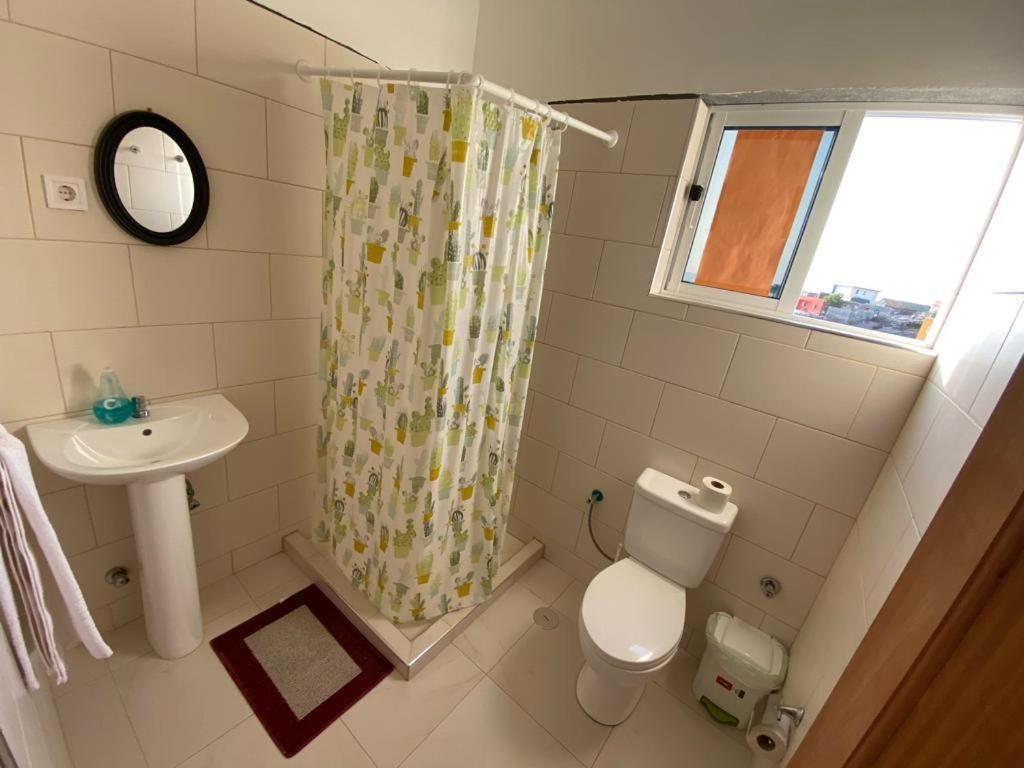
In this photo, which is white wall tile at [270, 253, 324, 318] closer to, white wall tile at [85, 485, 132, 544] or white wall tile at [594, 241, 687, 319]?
white wall tile at [85, 485, 132, 544]

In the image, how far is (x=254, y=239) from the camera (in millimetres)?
1492

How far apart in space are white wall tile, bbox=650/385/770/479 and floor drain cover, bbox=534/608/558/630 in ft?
3.08

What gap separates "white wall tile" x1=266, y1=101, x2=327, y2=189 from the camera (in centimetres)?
145

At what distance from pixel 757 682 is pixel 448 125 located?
1.98m

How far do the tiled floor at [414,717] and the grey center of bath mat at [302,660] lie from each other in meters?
0.11

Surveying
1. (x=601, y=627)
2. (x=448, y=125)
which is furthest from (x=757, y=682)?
(x=448, y=125)

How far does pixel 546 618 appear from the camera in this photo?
188cm

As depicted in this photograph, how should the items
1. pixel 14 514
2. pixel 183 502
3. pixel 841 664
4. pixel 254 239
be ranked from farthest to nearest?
pixel 254 239 → pixel 183 502 → pixel 841 664 → pixel 14 514

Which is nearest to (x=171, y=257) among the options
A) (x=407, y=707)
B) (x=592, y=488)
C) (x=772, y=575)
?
(x=407, y=707)

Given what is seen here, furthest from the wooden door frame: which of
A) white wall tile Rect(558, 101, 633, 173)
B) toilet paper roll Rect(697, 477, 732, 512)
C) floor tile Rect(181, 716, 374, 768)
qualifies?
white wall tile Rect(558, 101, 633, 173)

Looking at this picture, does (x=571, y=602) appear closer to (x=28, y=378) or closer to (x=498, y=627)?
(x=498, y=627)

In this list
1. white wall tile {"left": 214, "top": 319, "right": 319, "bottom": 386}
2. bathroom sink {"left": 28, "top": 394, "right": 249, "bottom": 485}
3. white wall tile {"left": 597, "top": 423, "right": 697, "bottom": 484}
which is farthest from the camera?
white wall tile {"left": 597, "top": 423, "right": 697, "bottom": 484}

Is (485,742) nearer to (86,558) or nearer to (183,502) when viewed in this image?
(183,502)

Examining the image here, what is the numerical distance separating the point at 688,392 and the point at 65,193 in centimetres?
198
